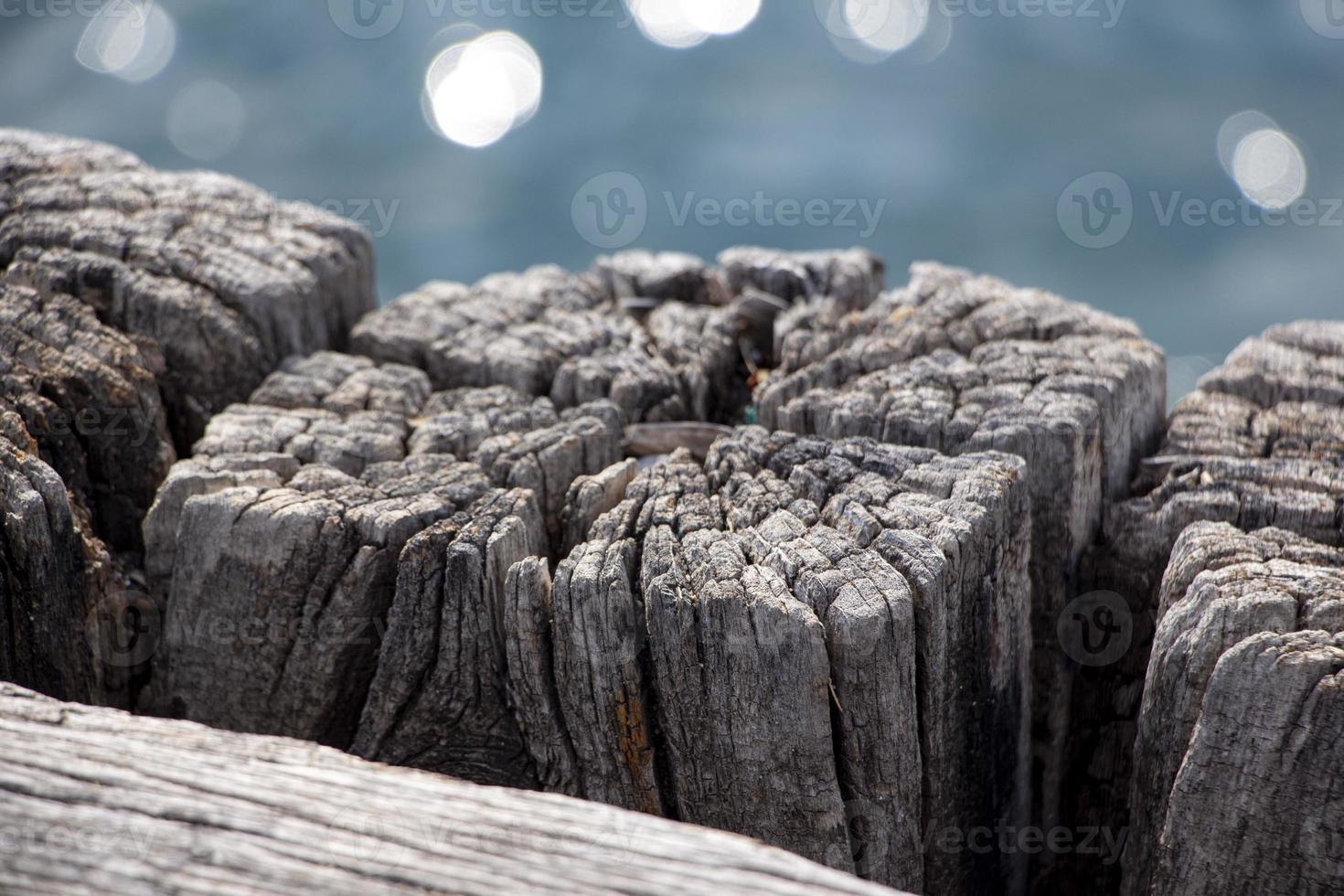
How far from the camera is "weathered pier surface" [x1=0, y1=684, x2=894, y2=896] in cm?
141

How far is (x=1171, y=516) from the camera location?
2562 millimetres

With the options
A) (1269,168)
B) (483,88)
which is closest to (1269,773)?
(1269,168)

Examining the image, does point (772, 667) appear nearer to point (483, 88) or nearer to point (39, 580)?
point (39, 580)

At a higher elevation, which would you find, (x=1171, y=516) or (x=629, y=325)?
(x=629, y=325)

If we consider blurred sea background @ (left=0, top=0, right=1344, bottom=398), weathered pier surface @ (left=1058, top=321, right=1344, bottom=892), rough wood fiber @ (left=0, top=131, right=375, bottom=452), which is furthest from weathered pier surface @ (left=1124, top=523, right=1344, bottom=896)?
blurred sea background @ (left=0, top=0, right=1344, bottom=398)

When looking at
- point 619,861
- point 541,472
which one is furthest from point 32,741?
point 541,472

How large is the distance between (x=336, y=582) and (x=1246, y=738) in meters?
1.81

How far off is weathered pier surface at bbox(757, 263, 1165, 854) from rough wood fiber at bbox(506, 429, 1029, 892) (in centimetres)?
26

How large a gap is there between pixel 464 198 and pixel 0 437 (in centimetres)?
615

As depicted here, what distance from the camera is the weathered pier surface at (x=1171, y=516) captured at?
2471 millimetres

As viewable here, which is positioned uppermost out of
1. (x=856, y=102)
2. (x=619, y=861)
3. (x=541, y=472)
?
(x=856, y=102)

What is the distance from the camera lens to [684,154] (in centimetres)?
801

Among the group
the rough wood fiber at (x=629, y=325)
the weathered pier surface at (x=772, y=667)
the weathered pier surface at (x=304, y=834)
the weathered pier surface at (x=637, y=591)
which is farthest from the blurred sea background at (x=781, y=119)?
the weathered pier surface at (x=304, y=834)

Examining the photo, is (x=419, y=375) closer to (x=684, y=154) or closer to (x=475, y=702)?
(x=475, y=702)
